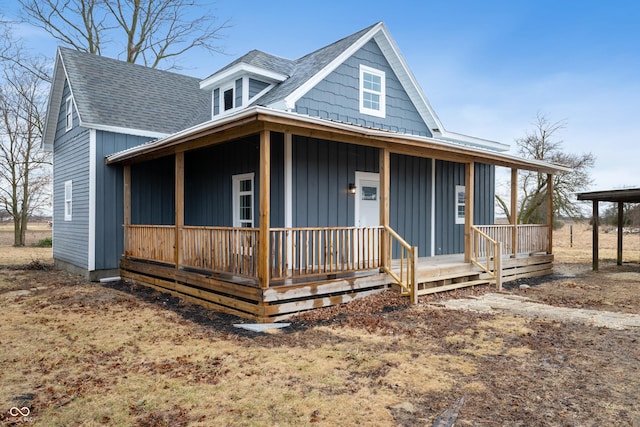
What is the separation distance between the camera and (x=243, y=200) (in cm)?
1027

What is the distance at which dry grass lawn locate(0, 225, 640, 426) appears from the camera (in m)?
3.66

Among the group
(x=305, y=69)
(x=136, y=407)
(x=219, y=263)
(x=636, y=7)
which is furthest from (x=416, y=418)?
(x=636, y=7)

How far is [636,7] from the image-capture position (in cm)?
1566

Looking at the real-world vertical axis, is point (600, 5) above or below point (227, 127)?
above

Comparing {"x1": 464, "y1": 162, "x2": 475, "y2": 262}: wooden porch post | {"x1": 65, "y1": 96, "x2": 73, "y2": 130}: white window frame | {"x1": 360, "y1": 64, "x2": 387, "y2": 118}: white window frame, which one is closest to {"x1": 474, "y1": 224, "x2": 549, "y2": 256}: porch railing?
{"x1": 464, "y1": 162, "x2": 475, "y2": 262}: wooden porch post

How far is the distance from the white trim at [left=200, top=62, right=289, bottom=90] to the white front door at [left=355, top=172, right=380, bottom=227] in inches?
136

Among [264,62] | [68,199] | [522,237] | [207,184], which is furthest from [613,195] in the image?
[68,199]

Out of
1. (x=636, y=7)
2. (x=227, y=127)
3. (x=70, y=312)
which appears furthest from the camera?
(x=636, y=7)

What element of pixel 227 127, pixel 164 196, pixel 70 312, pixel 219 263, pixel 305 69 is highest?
pixel 305 69

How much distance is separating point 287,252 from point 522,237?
7636mm

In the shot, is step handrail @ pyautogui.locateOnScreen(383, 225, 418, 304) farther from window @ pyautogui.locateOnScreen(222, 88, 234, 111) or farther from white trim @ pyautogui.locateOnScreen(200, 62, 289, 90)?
window @ pyautogui.locateOnScreen(222, 88, 234, 111)

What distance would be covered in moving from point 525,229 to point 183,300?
905 cm

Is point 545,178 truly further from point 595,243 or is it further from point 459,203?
point 459,203

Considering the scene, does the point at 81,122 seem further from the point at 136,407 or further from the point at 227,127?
the point at 136,407
